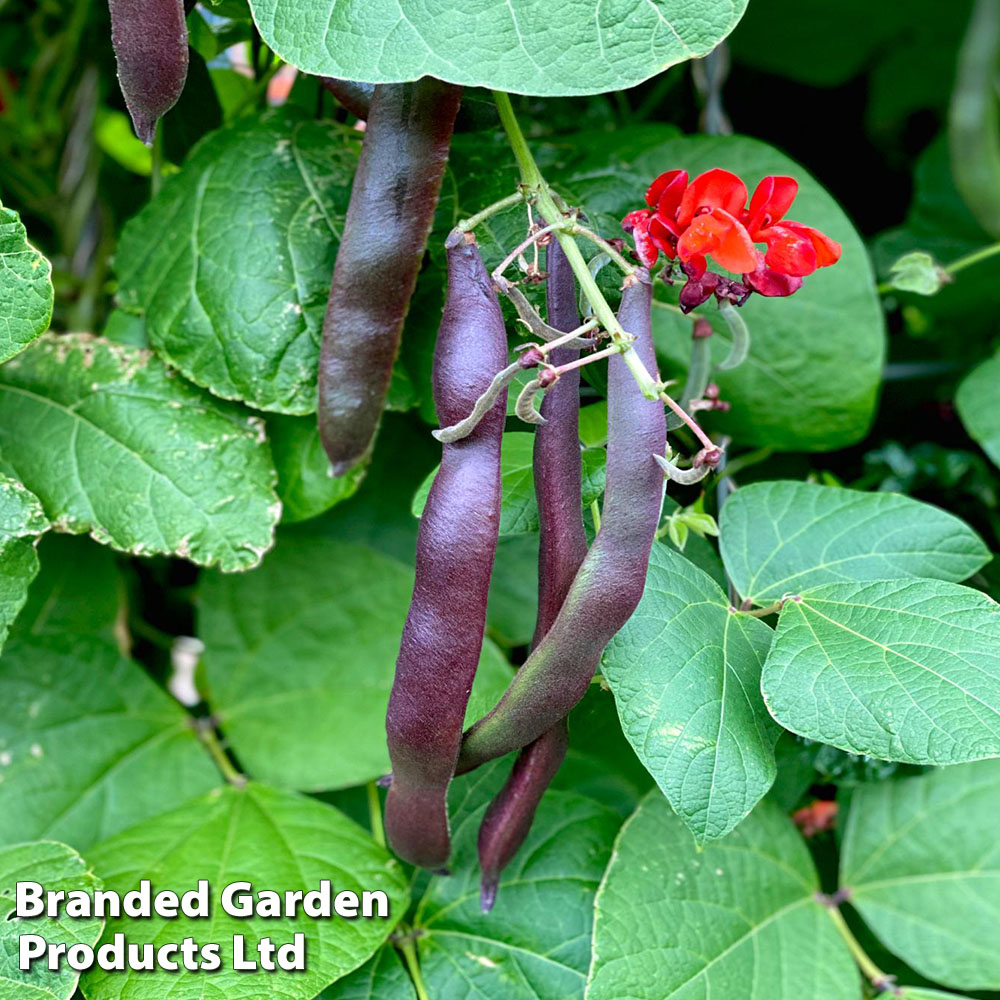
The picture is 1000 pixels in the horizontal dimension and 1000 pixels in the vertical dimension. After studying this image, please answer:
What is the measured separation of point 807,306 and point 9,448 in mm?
830

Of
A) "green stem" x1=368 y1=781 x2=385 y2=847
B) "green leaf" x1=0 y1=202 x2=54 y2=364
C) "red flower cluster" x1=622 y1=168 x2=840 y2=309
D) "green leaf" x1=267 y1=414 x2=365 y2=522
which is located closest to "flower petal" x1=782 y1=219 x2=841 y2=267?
"red flower cluster" x1=622 y1=168 x2=840 y2=309

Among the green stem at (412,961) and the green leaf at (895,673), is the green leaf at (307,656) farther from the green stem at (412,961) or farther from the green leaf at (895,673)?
the green leaf at (895,673)

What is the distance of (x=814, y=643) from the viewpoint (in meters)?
0.74

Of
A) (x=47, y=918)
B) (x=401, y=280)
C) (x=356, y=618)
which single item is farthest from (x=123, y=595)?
(x=401, y=280)

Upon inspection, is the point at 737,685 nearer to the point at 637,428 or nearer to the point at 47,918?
the point at 637,428

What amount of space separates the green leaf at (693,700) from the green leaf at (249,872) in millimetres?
339

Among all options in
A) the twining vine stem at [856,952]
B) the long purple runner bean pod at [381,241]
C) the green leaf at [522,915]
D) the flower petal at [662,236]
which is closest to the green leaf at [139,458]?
the long purple runner bean pod at [381,241]

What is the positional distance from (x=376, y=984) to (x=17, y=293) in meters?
0.66

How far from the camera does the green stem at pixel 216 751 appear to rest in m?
1.10

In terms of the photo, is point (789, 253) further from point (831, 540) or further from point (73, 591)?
point (73, 591)

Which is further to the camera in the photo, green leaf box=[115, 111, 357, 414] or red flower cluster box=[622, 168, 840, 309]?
green leaf box=[115, 111, 357, 414]

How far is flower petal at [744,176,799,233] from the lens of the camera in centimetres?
70

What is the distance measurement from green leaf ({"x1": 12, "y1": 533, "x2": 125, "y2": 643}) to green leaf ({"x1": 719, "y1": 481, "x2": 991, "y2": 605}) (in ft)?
2.38

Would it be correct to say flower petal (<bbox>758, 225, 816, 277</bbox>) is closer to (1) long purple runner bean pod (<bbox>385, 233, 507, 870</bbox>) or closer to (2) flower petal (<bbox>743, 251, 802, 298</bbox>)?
(2) flower petal (<bbox>743, 251, 802, 298</bbox>)
